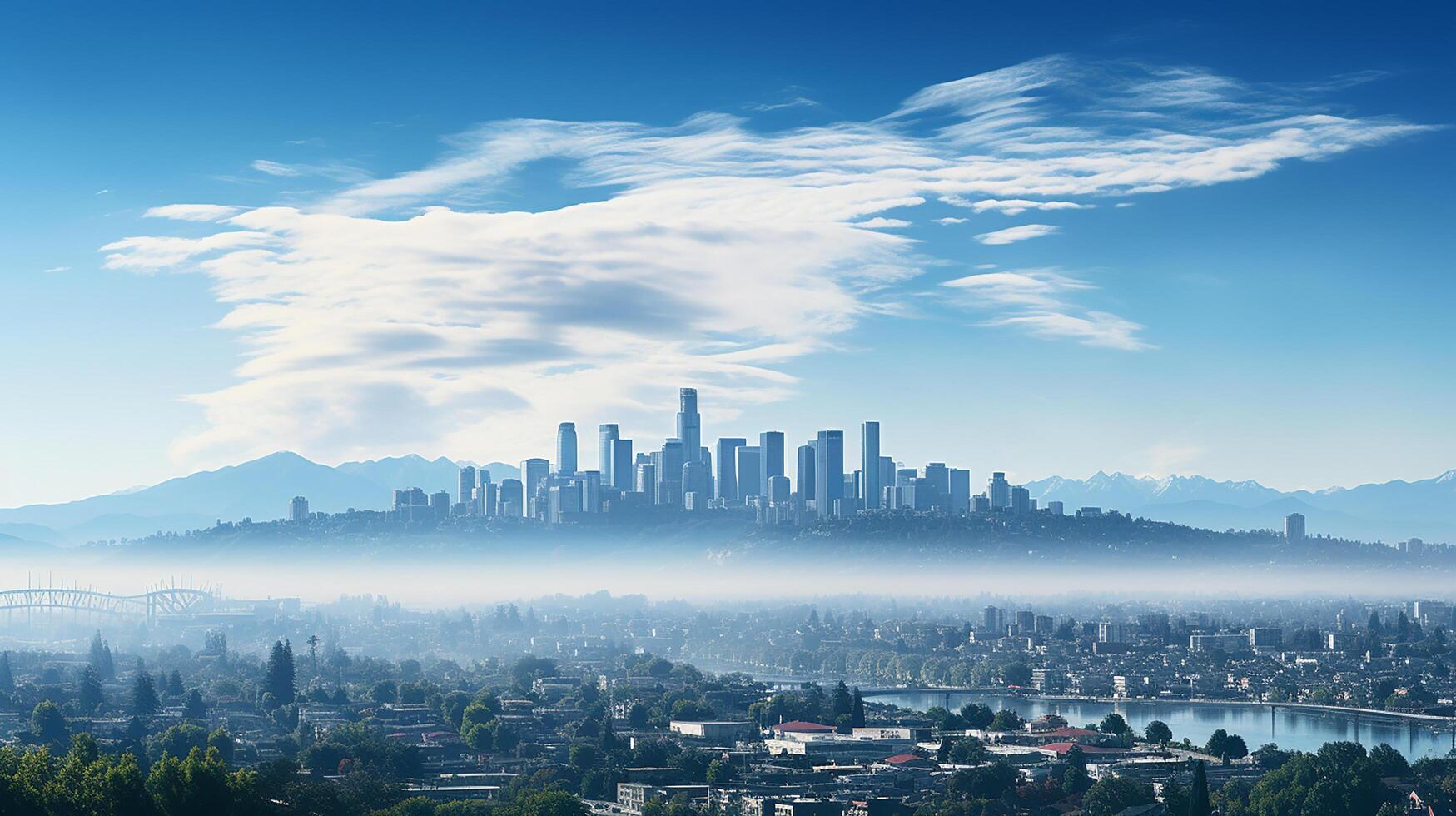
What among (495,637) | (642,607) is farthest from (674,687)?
(642,607)

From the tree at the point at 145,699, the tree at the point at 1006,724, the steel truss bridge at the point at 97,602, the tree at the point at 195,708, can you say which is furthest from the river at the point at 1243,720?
the steel truss bridge at the point at 97,602

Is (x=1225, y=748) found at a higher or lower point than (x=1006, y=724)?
lower

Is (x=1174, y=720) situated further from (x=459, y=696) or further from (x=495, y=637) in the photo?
(x=495, y=637)

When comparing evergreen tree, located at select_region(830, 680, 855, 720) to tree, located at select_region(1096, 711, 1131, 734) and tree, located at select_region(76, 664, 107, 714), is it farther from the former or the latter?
tree, located at select_region(76, 664, 107, 714)

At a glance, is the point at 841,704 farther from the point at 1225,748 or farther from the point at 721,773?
the point at 721,773

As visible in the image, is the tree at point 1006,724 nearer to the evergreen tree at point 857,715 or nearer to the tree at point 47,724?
the evergreen tree at point 857,715

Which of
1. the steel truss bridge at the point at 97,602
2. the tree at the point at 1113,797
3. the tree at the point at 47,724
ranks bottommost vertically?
the tree at the point at 1113,797

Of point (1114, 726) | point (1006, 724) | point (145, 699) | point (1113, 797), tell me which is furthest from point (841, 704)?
point (1113, 797)
